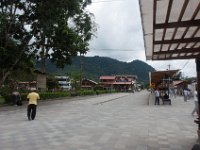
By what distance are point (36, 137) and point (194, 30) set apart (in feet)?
19.6

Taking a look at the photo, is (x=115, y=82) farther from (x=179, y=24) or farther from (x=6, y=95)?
(x=179, y=24)

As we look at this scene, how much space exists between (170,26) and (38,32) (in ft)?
74.1

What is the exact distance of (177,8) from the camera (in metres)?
6.34

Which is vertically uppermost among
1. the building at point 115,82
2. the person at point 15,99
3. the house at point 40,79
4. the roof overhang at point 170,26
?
the building at point 115,82

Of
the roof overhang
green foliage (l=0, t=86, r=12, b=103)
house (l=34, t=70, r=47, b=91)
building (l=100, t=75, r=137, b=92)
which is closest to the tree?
green foliage (l=0, t=86, r=12, b=103)

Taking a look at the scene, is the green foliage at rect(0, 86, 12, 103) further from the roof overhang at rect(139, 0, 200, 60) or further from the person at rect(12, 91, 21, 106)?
the roof overhang at rect(139, 0, 200, 60)

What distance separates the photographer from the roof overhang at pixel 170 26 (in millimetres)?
6027

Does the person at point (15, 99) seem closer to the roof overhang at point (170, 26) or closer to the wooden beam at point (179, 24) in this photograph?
the roof overhang at point (170, 26)

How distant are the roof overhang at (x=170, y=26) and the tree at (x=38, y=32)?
59.2 ft

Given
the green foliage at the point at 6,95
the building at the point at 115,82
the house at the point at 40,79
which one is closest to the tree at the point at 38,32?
the green foliage at the point at 6,95

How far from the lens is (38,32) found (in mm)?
28844

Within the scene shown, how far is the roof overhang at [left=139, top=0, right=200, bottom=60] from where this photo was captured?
603 cm

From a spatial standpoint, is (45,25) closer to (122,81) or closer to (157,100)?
(157,100)

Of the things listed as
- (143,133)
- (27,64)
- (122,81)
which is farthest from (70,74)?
(143,133)
